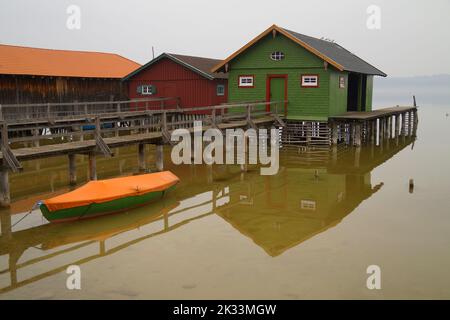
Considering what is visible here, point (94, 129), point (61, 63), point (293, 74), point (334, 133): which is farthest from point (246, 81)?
point (61, 63)

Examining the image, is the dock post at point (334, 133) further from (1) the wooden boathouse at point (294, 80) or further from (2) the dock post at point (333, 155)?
(2) the dock post at point (333, 155)

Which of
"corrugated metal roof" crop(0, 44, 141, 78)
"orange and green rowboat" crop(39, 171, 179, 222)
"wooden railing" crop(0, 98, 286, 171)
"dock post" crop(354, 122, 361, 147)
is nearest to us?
"orange and green rowboat" crop(39, 171, 179, 222)

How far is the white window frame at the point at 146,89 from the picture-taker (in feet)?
117

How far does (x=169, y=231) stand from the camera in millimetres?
13641

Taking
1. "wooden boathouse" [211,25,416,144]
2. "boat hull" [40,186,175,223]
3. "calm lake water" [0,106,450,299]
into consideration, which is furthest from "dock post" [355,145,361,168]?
"boat hull" [40,186,175,223]

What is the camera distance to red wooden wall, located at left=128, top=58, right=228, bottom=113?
110 feet

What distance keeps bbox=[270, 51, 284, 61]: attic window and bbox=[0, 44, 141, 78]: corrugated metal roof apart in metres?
14.7

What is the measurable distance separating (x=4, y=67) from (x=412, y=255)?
27.6 m

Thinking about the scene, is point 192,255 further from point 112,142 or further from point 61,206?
point 112,142

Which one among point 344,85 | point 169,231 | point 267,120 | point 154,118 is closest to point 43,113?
point 154,118

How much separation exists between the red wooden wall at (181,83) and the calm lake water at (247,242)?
523 inches

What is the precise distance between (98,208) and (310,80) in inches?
676

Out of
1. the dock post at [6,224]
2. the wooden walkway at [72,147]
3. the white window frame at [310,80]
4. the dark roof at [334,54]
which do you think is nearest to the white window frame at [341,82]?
the dark roof at [334,54]

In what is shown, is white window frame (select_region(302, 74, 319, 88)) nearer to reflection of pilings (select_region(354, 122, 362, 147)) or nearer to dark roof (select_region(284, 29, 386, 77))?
dark roof (select_region(284, 29, 386, 77))
